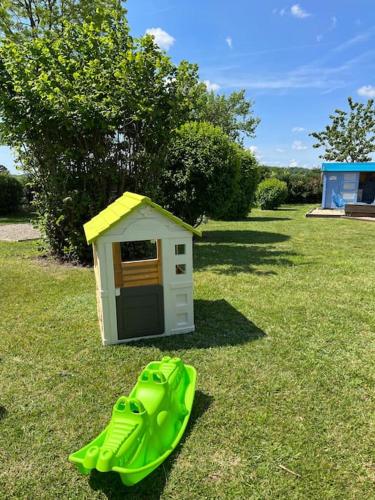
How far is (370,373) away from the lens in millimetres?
3514

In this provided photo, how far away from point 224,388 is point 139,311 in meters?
1.41

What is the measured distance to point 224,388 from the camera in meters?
3.24

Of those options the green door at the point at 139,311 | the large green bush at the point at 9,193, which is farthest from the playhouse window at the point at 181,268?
the large green bush at the point at 9,193

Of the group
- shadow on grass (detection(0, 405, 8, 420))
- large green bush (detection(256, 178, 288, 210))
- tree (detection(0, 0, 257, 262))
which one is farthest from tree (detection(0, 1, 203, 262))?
large green bush (detection(256, 178, 288, 210))

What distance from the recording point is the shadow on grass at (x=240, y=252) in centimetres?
773

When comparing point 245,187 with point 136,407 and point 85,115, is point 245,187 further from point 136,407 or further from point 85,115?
point 136,407

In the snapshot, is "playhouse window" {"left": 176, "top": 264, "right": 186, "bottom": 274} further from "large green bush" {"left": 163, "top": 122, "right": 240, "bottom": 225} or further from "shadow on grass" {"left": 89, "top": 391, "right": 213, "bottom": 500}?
"large green bush" {"left": 163, "top": 122, "right": 240, "bottom": 225}

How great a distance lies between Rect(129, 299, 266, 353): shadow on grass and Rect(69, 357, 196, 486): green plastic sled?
110cm

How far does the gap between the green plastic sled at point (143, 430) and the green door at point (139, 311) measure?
126 cm

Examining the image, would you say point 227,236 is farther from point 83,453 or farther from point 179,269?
point 83,453

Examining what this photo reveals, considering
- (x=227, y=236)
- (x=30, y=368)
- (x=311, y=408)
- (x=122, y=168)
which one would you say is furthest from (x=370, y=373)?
(x=227, y=236)

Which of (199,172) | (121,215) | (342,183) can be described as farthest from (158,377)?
(342,183)

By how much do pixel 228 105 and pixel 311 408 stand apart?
3907cm

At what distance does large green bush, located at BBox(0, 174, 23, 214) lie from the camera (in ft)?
59.3
